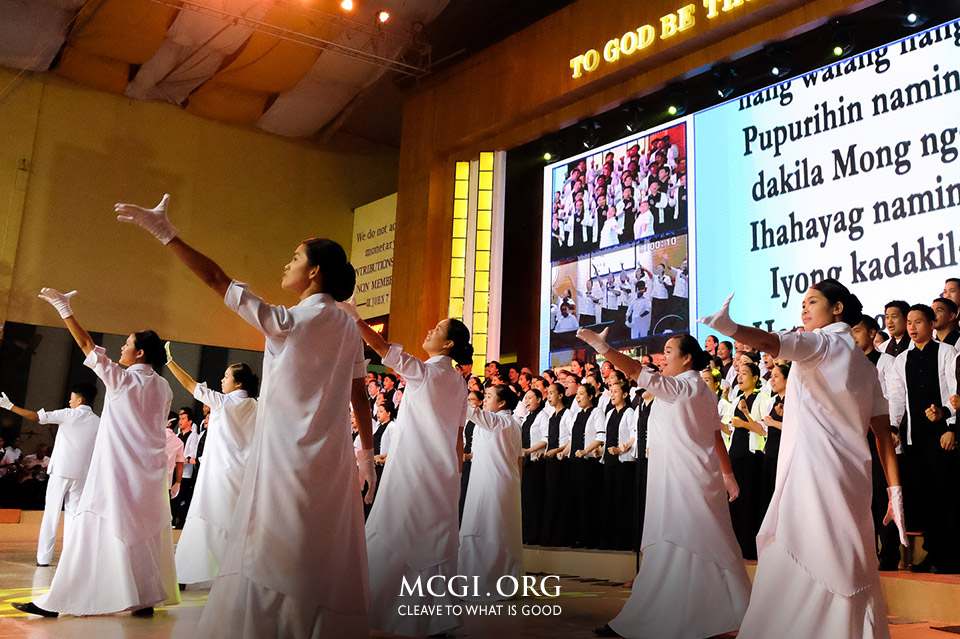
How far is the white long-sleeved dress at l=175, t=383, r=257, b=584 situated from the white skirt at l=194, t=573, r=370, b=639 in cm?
324

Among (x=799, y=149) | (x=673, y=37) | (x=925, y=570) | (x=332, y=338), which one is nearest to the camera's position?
(x=332, y=338)

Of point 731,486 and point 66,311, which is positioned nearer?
point 66,311

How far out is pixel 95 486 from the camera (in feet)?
14.8


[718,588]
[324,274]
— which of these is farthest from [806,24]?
[324,274]

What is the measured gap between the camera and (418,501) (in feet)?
14.4

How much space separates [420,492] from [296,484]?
1.45 meters

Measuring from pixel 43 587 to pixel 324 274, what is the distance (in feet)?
12.6

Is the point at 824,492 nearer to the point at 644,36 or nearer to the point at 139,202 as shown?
the point at 644,36

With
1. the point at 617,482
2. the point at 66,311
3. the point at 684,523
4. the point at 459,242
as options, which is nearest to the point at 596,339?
the point at 684,523

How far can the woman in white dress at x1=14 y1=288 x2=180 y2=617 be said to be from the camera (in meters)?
4.34

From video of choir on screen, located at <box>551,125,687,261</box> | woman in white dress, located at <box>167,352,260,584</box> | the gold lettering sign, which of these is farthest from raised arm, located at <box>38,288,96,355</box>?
the gold lettering sign

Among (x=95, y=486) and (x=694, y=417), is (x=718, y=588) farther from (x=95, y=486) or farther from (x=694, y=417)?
(x=95, y=486)

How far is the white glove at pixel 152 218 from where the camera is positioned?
2.95 metres

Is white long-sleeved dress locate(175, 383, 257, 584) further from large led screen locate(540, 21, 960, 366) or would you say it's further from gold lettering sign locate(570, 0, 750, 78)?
gold lettering sign locate(570, 0, 750, 78)
